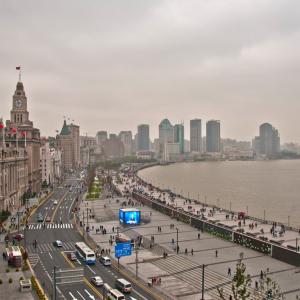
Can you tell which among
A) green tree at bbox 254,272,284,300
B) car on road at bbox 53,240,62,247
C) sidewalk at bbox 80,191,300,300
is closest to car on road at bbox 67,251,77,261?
sidewalk at bbox 80,191,300,300

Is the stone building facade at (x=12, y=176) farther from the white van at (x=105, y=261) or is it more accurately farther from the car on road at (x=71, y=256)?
the white van at (x=105, y=261)

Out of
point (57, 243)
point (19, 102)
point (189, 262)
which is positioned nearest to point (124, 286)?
point (189, 262)

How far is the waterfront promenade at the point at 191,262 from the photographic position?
33.5 m

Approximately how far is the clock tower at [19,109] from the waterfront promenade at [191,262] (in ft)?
162

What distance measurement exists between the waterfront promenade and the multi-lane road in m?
2.38

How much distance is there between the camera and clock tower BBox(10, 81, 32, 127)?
Answer: 3890 inches

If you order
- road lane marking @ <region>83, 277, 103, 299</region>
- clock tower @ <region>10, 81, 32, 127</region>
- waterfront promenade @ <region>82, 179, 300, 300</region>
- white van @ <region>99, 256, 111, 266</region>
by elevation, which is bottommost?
waterfront promenade @ <region>82, 179, 300, 300</region>

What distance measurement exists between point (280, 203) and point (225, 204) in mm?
11042

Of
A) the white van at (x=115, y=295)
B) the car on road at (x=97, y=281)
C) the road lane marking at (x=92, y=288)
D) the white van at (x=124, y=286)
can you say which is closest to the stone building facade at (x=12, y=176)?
the road lane marking at (x=92, y=288)

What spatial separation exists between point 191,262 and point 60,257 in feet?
41.5

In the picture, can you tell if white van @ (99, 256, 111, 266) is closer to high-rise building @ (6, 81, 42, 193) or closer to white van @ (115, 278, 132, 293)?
white van @ (115, 278, 132, 293)

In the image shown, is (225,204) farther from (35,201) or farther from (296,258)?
(296,258)

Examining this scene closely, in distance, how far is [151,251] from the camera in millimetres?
45188

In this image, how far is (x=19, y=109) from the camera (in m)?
98.9
